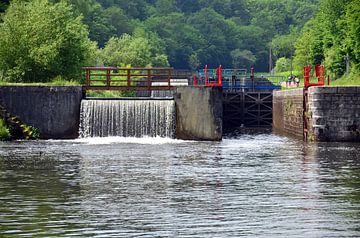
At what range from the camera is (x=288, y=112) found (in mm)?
62406

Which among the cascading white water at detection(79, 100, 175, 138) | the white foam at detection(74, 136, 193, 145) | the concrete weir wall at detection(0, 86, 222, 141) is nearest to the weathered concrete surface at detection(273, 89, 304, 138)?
the concrete weir wall at detection(0, 86, 222, 141)

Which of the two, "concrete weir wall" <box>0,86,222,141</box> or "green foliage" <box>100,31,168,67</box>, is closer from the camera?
"concrete weir wall" <box>0,86,222,141</box>

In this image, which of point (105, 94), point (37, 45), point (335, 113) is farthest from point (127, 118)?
point (105, 94)

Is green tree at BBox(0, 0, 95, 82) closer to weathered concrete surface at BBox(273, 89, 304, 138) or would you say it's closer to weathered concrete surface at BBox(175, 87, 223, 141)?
weathered concrete surface at BBox(175, 87, 223, 141)

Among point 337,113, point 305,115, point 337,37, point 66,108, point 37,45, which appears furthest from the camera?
point 337,37

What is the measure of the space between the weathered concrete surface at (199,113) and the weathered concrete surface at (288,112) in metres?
5.47

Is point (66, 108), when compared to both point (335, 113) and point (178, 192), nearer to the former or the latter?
point (335, 113)

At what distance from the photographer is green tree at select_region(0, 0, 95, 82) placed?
57.8m

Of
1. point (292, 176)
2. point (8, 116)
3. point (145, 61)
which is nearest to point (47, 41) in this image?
point (8, 116)

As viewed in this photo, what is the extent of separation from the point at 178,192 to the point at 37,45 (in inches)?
1225

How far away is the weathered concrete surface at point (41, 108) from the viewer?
173ft

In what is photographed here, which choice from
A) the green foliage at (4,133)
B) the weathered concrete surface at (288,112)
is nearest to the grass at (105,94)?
the weathered concrete surface at (288,112)

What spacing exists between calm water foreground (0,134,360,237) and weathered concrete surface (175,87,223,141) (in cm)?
543

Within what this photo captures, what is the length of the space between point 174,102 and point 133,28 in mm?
135088
